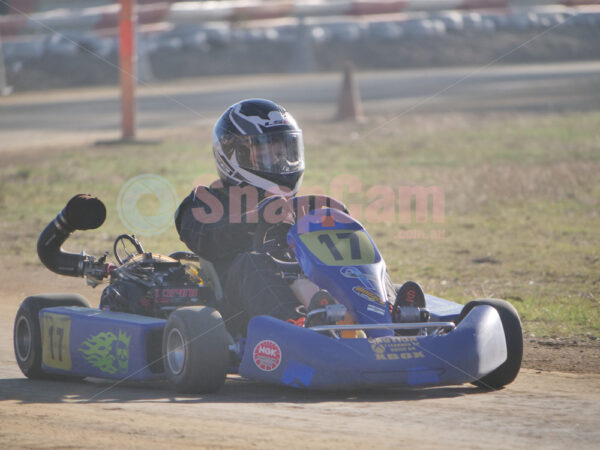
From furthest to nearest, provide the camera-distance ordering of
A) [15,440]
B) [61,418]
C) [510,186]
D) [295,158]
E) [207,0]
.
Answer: [207,0] → [510,186] → [295,158] → [61,418] → [15,440]

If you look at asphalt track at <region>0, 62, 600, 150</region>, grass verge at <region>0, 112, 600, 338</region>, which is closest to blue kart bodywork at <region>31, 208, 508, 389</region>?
grass verge at <region>0, 112, 600, 338</region>

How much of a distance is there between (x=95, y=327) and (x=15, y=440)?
1.37m

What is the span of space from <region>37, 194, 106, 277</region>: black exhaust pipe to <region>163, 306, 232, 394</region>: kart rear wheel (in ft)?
3.41

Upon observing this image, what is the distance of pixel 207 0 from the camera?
110ft

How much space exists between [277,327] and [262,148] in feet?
4.27

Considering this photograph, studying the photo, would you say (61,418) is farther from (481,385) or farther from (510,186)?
(510,186)

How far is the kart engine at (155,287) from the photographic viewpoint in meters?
5.27

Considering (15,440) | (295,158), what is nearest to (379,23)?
(295,158)

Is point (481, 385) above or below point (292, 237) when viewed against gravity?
below

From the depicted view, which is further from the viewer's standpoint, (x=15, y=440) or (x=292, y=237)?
(x=292, y=237)

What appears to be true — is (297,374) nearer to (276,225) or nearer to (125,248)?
(276,225)

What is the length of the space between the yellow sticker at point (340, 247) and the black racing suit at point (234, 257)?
0.22 metres

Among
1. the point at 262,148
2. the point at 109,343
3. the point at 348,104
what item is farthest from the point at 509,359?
the point at 348,104
